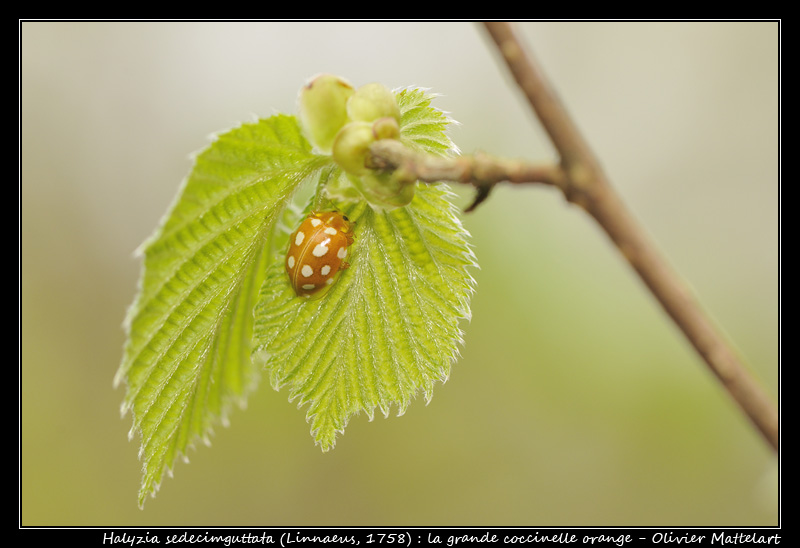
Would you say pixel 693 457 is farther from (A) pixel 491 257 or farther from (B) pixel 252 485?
(B) pixel 252 485

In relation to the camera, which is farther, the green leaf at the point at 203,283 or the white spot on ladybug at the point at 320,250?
the white spot on ladybug at the point at 320,250

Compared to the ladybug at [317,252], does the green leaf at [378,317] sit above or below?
below

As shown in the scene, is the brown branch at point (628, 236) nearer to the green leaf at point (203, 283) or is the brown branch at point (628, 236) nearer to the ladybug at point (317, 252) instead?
the green leaf at point (203, 283)

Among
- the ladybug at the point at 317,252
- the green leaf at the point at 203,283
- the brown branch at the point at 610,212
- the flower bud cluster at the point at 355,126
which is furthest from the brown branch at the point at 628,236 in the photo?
the ladybug at the point at 317,252

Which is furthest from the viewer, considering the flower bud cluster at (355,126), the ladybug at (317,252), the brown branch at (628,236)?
the ladybug at (317,252)

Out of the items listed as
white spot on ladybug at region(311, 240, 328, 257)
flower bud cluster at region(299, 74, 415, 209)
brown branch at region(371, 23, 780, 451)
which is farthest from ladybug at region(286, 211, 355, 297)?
brown branch at region(371, 23, 780, 451)

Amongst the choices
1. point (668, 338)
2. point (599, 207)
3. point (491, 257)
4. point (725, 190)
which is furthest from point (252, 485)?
point (599, 207)
